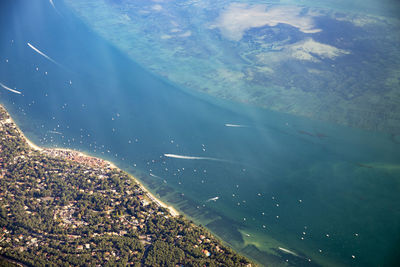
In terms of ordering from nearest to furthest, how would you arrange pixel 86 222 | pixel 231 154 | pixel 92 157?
pixel 86 222, pixel 92 157, pixel 231 154

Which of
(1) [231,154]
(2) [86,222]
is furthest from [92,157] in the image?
(1) [231,154]

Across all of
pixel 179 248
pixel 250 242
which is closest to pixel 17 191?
pixel 179 248

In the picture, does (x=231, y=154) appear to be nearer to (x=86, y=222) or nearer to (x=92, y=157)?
(x=92, y=157)

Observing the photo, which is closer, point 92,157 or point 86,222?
point 86,222

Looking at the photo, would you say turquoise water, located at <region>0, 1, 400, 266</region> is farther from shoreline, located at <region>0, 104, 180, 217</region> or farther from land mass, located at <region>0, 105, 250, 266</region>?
land mass, located at <region>0, 105, 250, 266</region>

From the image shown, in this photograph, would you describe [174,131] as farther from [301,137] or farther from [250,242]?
[250,242]

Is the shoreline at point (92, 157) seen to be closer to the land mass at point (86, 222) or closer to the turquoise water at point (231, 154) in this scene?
the land mass at point (86, 222)

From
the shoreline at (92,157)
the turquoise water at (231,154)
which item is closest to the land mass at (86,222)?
the shoreline at (92,157)

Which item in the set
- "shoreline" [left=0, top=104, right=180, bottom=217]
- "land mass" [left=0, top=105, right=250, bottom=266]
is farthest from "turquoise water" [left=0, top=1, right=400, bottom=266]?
"land mass" [left=0, top=105, right=250, bottom=266]
